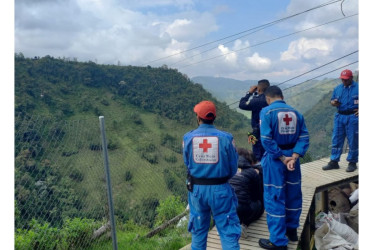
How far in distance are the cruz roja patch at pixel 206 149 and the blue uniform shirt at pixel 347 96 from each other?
3.37 metres

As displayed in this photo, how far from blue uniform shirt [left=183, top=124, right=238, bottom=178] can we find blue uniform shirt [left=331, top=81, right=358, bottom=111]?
322 centimetres

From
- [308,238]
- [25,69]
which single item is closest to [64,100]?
[25,69]

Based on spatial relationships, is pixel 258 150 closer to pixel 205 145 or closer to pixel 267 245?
pixel 267 245

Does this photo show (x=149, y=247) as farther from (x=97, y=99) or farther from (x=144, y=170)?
(x=97, y=99)

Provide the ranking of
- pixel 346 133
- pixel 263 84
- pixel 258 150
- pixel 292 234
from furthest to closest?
pixel 346 133, pixel 258 150, pixel 263 84, pixel 292 234

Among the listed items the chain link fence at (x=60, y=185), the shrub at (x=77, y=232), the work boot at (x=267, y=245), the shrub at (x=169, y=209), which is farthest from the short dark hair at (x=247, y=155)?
the shrub at (x=169, y=209)

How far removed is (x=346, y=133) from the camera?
18.2ft

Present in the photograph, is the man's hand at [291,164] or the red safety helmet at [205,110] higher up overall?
the red safety helmet at [205,110]

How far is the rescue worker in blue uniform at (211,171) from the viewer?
9.61 feet

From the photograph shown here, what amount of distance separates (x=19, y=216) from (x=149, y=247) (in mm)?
1689

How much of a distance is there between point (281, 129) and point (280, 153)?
240 millimetres

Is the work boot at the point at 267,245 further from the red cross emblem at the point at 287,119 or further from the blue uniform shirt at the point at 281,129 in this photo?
the red cross emblem at the point at 287,119

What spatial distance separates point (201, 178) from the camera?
9.74ft

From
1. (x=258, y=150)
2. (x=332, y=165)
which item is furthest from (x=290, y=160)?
(x=332, y=165)
